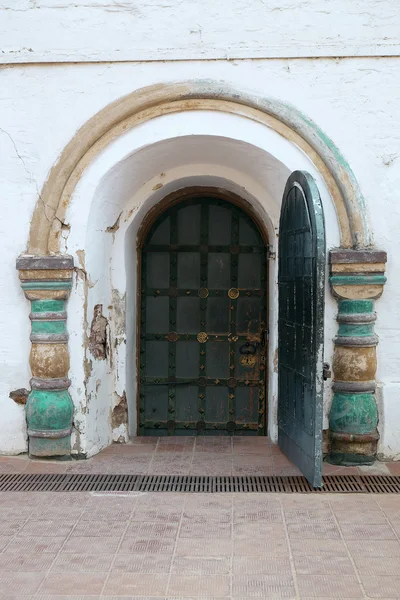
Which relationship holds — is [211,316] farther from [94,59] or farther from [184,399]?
[94,59]

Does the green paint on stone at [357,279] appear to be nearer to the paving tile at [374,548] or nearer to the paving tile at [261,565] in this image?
the paving tile at [374,548]

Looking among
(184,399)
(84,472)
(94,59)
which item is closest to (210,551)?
(84,472)

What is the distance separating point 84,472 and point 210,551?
157 centimetres

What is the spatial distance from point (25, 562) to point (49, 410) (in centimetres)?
164

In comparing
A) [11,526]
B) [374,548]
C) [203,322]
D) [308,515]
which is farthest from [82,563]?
[203,322]

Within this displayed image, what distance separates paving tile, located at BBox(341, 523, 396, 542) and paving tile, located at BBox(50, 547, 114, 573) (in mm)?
1256

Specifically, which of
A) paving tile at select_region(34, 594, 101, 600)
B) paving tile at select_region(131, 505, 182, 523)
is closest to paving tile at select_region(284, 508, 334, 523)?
paving tile at select_region(131, 505, 182, 523)

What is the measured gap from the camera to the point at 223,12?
523 cm

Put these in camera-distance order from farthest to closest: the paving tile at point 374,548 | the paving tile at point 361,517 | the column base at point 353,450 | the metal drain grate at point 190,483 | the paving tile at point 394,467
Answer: the column base at point 353,450, the paving tile at point 394,467, the metal drain grate at point 190,483, the paving tile at point 361,517, the paving tile at point 374,548

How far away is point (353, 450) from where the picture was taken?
523cm

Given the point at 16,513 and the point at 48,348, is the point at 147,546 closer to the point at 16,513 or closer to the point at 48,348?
the point at 16,513

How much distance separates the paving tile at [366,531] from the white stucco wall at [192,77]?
1212 mm

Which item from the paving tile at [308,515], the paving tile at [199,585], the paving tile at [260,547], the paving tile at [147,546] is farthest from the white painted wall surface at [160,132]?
the paving tile at [199,585]

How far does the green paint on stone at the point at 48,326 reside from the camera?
208 inches
